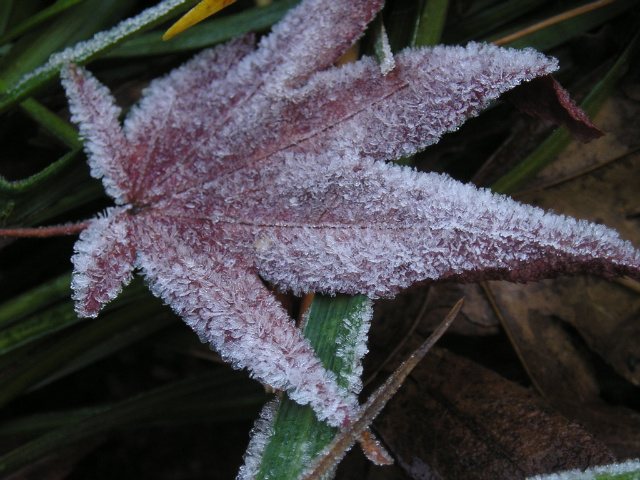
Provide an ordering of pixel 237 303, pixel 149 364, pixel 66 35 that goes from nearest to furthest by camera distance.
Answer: pixel 237 303
pixel 66 35
pixel 149 364

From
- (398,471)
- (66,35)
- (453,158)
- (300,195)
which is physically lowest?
(398,471)

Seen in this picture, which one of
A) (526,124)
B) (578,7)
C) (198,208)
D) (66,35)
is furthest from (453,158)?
(66,35)

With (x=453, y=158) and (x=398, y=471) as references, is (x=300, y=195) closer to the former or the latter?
(x=453, y=158)

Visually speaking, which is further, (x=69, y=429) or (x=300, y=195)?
(x=69, y=429)

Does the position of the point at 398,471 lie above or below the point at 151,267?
below

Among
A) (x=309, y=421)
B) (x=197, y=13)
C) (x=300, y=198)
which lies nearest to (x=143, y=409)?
(x=309, y=421)

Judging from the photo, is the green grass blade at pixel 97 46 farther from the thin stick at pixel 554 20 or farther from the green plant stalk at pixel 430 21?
the thin stick at pixel 554 20

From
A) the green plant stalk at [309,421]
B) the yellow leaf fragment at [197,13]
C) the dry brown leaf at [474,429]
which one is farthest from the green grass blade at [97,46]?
the dry brown leaf at [474,429]
